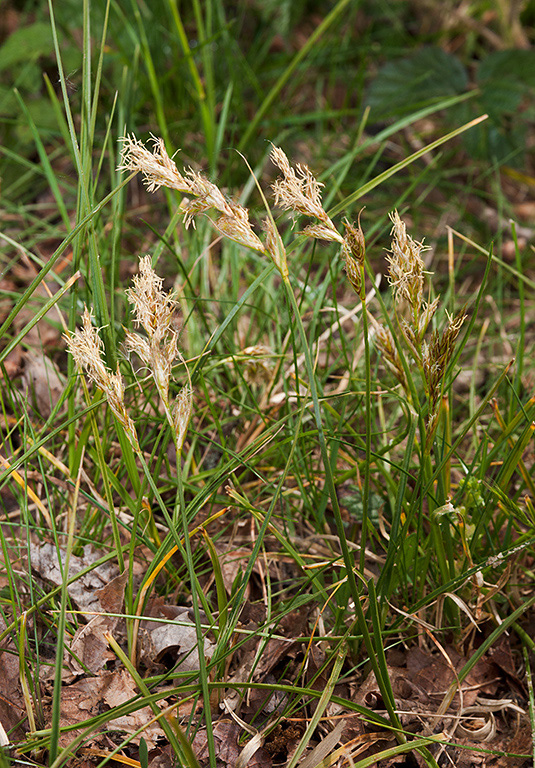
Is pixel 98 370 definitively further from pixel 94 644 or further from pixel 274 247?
pixel 94 644

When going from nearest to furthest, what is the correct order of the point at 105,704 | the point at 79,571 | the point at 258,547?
the point at 258,547 < the point at 105,704 < the point at 79,571

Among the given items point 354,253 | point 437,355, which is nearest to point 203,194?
point 354,253

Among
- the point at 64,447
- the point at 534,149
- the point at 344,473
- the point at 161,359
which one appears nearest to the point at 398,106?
the point at 534,149

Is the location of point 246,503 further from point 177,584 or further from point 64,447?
point 64,447

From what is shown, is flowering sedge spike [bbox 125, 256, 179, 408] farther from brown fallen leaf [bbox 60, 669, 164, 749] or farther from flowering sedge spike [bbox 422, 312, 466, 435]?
brown fallen leaf [bbox 60, 669, 164, 749]

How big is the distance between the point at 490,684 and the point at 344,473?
54 centimetres

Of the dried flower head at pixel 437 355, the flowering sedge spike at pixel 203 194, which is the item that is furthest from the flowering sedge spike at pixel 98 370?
the dried flower head at pixel 437 355

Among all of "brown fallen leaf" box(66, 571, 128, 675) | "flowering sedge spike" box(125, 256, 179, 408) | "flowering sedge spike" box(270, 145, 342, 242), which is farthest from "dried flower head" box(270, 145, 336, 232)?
"brown fallen leaf" box(66, 571, 128, 675)

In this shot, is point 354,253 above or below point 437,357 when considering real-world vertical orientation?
above

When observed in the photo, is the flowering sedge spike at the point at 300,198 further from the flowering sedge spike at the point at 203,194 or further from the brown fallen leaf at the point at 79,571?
the brown fallen leaf at the point at 79,571

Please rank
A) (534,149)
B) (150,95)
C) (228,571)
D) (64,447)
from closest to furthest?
(228,571) < (64,447) < (150,95) < (534,149)

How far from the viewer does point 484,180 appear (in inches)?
103

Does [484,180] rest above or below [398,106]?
below

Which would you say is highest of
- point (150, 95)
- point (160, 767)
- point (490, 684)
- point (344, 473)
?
point (150, 95)
